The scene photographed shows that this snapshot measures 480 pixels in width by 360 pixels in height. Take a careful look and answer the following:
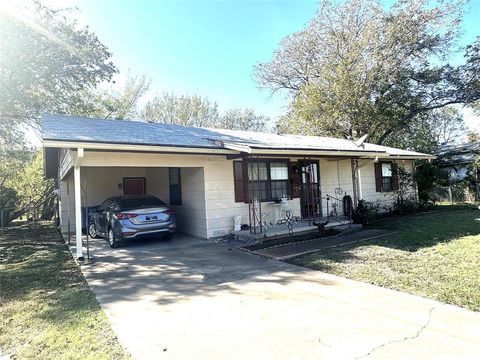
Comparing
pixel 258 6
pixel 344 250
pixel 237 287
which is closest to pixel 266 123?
pixel 258 6

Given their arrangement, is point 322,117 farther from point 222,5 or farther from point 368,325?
point 368,325

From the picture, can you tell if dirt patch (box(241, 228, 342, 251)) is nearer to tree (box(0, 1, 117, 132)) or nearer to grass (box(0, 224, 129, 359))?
grass (box(0, 224, 129, 359))

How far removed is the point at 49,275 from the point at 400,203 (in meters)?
13.1

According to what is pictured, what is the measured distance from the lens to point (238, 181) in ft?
34.0

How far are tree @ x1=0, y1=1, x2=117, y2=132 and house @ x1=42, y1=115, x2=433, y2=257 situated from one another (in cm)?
260

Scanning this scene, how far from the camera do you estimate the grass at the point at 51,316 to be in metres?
3.25

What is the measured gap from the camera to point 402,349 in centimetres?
300

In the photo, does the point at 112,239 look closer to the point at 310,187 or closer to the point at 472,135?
the point at 310,187

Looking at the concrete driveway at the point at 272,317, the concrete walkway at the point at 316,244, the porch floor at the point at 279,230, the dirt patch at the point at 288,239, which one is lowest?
the concrete driveway at the point at 272,317

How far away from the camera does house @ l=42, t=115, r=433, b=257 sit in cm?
799

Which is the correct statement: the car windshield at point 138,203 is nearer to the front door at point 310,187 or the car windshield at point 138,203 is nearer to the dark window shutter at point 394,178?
the front door at point 310,187

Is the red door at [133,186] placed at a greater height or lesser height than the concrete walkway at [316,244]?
greater

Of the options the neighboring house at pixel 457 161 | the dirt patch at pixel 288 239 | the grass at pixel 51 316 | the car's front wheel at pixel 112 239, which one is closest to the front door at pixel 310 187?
the dirt patch at pixel 288 239

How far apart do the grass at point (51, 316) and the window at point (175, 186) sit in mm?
4409
